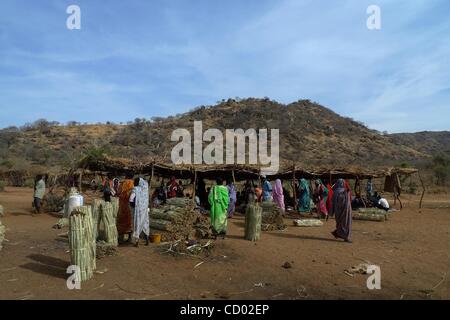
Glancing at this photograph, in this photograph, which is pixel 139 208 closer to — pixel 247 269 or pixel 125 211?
pixel 125 211

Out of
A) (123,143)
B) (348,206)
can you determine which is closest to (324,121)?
(123,143)

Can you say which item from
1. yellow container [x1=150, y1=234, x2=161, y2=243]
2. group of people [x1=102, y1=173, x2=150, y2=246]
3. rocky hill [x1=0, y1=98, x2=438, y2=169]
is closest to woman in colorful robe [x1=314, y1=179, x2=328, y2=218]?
yellow container [x1=150, y1=234, x2=161, y2=243]

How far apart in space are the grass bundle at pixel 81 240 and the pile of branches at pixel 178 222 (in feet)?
10.1

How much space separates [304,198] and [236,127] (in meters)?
24.7

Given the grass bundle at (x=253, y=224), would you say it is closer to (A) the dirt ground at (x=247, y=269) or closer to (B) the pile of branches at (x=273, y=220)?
(A) the dirt ground at (x=247, y=269)

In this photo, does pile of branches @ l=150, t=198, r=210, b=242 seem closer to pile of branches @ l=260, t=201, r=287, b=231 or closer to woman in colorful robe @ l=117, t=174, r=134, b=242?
woman in colorful robe @ l=117, t=174, r=134, b=242

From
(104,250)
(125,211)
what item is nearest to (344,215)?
(125,211)

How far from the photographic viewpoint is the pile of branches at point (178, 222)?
9.52 m

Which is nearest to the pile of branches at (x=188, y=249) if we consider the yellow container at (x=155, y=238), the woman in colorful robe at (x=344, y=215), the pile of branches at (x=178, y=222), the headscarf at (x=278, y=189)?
the yellow container at (x=155, y=238)

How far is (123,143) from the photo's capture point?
38844mm

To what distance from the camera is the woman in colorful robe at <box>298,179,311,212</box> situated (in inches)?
637
